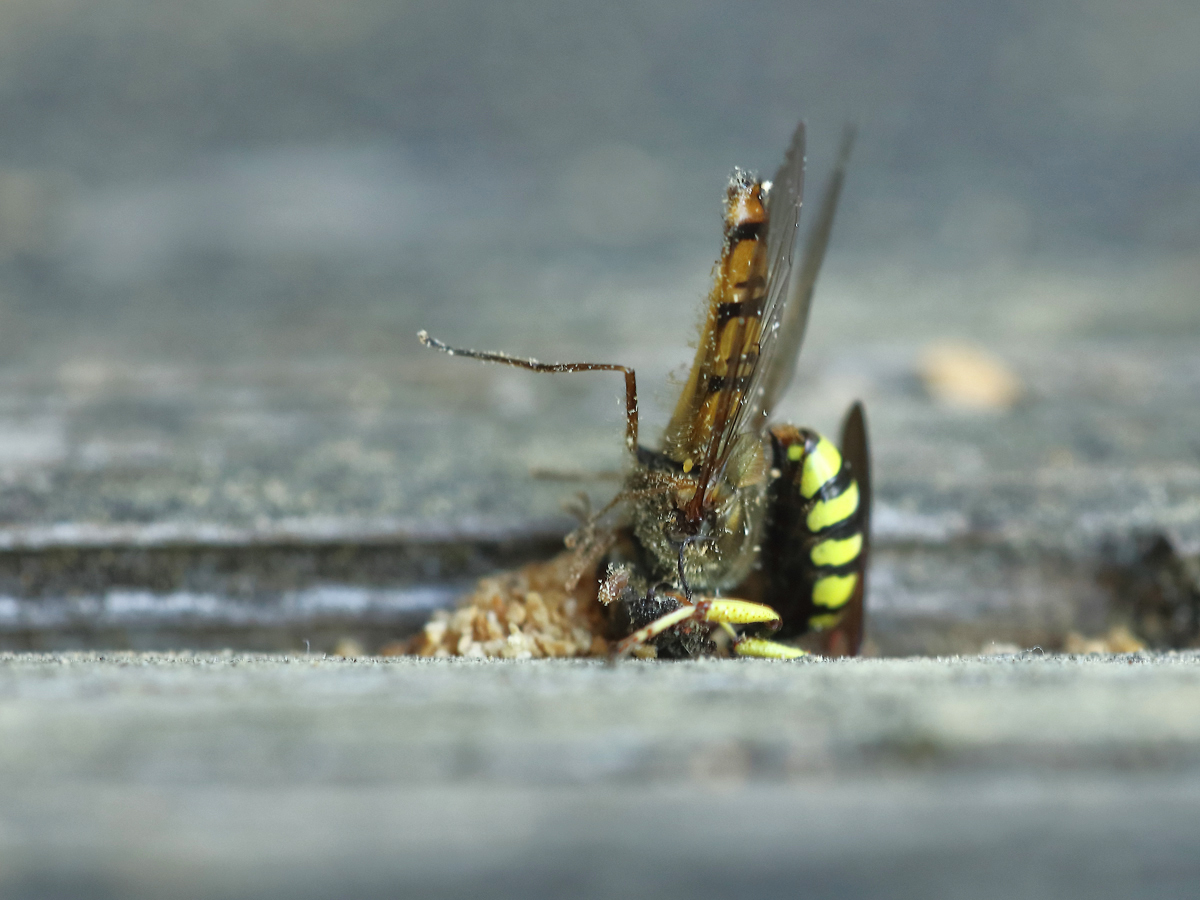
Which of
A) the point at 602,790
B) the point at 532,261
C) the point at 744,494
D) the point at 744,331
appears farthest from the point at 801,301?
the point at 532,261

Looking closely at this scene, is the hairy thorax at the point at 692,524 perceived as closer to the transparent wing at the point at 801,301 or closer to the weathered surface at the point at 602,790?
the transparent wing at the point at 801,301

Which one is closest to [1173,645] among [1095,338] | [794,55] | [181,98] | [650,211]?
[1095,338]

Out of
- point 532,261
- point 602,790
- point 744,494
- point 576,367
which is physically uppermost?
point 532,261

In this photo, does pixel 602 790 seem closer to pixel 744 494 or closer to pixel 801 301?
pixel 744 494

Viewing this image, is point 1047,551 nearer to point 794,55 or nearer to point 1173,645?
point 1173,645

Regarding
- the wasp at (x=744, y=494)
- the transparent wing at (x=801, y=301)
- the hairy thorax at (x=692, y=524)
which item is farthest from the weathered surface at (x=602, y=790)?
the transparent wing at (x=801, y=301)
